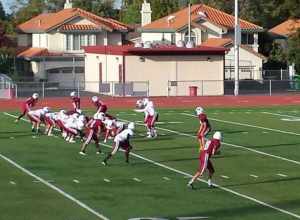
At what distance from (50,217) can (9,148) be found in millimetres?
11019

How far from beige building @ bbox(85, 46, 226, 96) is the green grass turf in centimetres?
2086

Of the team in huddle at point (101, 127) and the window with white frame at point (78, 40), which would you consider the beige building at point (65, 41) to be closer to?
the window with white frame at point (78, 40)

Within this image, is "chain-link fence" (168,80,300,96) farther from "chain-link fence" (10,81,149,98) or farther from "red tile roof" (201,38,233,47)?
"red tile roof" (201,38,233,47)

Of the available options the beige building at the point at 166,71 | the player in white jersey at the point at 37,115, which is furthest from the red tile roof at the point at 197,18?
the player in white jersey at the point at 37,115

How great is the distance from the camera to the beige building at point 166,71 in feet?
175

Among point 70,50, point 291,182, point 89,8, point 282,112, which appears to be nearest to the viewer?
point 291,182

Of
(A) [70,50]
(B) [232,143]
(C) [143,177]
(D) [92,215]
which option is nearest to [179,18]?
(A) [70,50]

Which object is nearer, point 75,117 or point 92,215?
point 92,215

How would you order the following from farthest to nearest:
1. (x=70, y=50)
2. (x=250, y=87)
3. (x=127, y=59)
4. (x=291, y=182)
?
(x=70, y=50) < (x=250, y=87) < (x=127, y=59) < (x=291, y=182)

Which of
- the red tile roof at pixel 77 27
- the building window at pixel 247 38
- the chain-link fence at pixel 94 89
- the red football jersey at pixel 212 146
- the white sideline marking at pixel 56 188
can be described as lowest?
the white sideline marking at pixel 56 188

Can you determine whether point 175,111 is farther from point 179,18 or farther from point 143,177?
point 179,18

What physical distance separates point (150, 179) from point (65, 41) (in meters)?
53.7

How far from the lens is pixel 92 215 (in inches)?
654

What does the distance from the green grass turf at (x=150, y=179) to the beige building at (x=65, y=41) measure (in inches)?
1535
